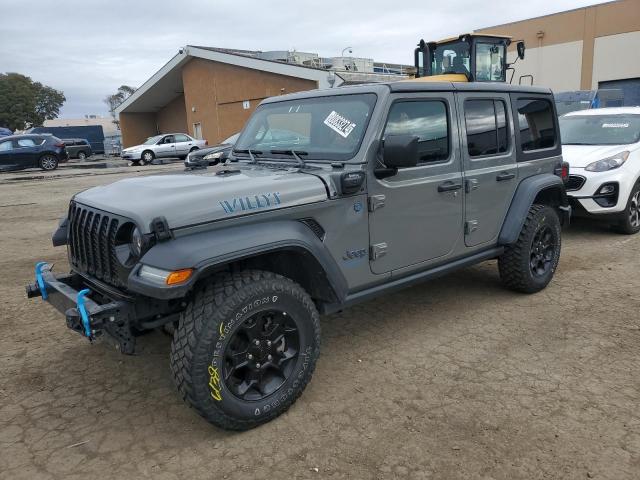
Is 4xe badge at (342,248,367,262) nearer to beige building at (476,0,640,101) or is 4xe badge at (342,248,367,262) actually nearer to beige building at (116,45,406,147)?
beige building at (116,45,406,147)

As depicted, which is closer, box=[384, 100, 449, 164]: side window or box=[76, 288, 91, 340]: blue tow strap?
box=[76, 288, 91, 340]: blue tow strap

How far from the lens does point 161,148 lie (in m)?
26.5

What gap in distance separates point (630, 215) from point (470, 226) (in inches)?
164

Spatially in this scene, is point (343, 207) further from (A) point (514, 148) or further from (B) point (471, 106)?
(A) point (514, 148)

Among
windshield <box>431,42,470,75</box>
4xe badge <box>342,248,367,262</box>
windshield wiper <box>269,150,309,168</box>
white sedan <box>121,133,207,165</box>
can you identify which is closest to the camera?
4xe badge <box>342,248,367,262</box>

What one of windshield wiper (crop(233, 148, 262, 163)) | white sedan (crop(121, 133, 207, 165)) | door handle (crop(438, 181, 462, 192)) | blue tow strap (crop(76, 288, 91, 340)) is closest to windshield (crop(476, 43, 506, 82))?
door handle (crop(438, 181, 462, 192))

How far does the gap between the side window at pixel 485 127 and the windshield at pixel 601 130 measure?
403cm

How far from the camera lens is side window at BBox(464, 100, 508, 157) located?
408 cm

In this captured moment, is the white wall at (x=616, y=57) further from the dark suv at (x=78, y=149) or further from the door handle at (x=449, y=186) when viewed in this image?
the dark suv at (x=78, y=149)

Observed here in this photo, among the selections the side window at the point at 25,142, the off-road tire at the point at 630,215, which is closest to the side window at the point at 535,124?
the off-road tire at the point at 630,215

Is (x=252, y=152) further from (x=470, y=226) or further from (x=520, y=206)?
(x=520, y=206)

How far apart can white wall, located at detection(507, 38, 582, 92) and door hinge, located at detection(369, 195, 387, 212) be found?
29.6m

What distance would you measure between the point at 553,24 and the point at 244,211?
1335 inches

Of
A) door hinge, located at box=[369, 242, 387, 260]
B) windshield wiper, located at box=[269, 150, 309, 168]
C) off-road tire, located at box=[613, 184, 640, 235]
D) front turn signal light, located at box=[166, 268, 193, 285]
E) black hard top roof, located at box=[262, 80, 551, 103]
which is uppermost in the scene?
black hard top roof, located at box=[262, 80, 551, 103]
